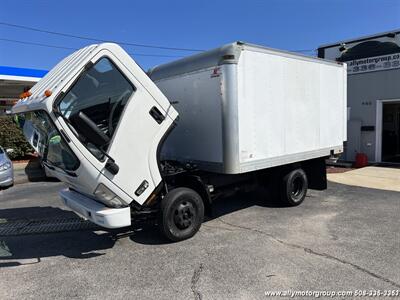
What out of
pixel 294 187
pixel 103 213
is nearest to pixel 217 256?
pixel 103 213

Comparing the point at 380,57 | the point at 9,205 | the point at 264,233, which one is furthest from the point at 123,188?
the point at 380,57

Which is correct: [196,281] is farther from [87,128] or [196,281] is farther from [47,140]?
[47,140]

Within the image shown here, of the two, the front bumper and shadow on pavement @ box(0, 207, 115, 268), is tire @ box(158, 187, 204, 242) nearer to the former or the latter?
the front bumper

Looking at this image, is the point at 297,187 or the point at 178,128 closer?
the point at 178,128

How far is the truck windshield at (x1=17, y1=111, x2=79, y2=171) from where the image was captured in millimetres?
4457

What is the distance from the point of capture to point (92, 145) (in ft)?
15.0

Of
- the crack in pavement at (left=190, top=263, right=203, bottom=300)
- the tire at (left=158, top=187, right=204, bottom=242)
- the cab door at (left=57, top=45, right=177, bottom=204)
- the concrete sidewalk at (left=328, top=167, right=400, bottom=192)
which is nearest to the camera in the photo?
the crack in pavement at (left=190, top=263, right=203, bottom=300)

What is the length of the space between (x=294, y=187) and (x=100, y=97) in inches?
187

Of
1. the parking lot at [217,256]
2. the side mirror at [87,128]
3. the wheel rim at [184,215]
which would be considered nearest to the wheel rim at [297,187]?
the parking lot at [217,256]

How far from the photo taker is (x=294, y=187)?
7723 millimetres

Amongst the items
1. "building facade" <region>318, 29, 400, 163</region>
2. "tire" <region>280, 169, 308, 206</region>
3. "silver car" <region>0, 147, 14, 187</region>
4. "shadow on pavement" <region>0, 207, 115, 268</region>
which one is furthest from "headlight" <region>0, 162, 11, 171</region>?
"building facade" <region>318, 29, 400, 163</region>

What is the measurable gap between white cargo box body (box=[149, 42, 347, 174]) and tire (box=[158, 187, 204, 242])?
701 millimetres

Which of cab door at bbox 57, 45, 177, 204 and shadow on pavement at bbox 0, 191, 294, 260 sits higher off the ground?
cab door at bbox 57, 45, 177, 204

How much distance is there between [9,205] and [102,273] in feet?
16.6
